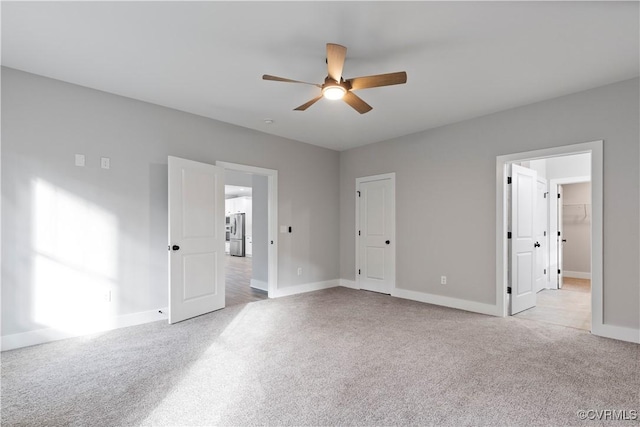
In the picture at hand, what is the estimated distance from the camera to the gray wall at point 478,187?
3289mm

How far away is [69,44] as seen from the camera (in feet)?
8.76

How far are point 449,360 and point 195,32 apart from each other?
11.3 ft

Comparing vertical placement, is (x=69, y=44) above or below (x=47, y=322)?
above

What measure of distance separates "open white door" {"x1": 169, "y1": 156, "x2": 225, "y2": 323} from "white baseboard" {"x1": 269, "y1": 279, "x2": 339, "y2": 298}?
3.60 feet

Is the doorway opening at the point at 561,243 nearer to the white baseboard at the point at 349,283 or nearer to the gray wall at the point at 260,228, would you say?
the white baseboard at the point at 349,283

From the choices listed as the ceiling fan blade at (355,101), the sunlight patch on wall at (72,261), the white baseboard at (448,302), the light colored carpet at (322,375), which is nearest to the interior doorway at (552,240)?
the white baseboard at (448,302)

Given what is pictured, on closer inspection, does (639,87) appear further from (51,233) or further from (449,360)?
(51,233)

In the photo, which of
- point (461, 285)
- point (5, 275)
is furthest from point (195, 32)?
point (461, 285)

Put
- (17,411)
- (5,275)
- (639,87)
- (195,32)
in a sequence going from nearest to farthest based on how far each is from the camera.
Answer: (17,411)
(195,32)
(5,275)
(639,87)

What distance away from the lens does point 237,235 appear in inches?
495

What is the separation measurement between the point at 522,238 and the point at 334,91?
11.2 feet
